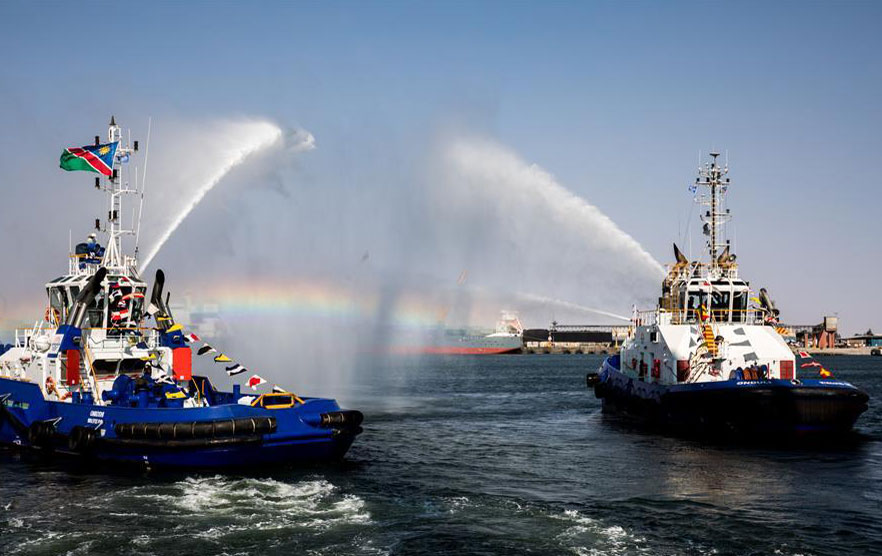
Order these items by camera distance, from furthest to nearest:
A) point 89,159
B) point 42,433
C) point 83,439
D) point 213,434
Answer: point 89,159 < point 42,433 < point 83,439 < point 213,434

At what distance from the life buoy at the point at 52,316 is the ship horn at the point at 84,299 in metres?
3.59

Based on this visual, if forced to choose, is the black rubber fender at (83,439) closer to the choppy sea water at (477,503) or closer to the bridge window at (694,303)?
the choppy sea water at (477,503)

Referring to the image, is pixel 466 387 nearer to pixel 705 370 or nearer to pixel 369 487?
pixel 705 370

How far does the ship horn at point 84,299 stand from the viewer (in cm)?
3170

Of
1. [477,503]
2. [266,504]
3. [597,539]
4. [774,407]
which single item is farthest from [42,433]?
[774,407]

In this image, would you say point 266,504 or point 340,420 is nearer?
point 266,504

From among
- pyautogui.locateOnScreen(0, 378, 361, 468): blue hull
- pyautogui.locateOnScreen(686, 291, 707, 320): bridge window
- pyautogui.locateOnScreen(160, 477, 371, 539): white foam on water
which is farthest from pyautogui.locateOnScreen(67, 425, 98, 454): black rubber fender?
pyautogui.locateOnScreen(686, 291, 707, 320): bridge window

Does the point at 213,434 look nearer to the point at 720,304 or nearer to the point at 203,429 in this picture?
the point at 203,429

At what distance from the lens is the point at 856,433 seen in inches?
1588

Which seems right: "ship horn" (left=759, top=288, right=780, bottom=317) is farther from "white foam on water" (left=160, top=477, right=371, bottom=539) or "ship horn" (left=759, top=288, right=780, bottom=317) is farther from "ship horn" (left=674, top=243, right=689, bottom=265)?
"white foam on water" (left=160, top=477, right=371, bottom=539)

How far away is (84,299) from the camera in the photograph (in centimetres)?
3194

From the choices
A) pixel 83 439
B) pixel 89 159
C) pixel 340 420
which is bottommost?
pixel 83 439

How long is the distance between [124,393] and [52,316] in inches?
302

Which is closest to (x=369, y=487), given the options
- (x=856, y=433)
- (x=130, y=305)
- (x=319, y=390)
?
(x=130, y=305)
